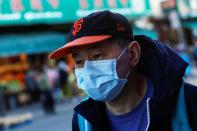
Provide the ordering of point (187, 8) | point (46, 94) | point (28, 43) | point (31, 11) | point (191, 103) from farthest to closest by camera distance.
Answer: point (187, 8) → point (31, 11) → point (28, 43) → point (46, 94) → point (191, 103)

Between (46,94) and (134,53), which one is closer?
(134,53)

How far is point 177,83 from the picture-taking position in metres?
2.55

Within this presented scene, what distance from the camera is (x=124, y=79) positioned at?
2.62 m

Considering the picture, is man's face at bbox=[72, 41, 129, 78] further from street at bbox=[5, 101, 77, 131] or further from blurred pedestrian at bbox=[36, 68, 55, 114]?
blurred pedestrian at bbox=[36, 68, 55, 114]

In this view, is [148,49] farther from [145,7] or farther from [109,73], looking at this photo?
[145,7]

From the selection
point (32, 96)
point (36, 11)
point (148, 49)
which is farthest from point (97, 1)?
point (148, 49)

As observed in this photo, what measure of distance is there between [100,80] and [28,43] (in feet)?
67.8

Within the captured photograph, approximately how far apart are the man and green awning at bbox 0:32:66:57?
1950 centimetres

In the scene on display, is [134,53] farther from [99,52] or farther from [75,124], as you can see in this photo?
[75,124]

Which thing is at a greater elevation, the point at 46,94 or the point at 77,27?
the point at 77,27

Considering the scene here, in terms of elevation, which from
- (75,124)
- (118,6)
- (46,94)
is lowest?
(46,94)

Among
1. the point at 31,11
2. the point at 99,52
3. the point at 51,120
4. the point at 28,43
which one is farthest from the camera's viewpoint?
the point at 31,11

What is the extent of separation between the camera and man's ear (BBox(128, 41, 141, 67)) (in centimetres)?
267

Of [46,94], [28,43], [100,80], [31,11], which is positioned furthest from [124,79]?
[31,11]
